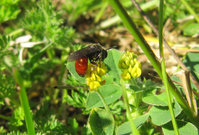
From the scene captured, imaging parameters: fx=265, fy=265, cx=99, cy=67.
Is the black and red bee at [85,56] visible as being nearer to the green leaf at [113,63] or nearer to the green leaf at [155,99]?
the green leaf at [113,63]

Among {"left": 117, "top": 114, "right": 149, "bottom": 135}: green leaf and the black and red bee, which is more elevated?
the black and red bee

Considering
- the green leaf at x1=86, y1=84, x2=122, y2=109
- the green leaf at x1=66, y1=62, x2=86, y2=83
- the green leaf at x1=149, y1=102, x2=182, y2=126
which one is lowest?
the green leaf at x1=149, y1=102, x2=182, y2=126

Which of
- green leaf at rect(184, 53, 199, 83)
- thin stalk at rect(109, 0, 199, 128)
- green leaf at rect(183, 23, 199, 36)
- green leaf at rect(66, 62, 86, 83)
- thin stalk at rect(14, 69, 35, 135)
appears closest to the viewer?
thin stalk at rect(14, 69, 35, 135)

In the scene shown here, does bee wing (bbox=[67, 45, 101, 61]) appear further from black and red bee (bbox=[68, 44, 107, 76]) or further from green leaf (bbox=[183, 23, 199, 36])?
green leaf (bbox=[183, 23, 199, 36])

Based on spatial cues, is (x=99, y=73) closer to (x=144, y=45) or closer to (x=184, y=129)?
(x=144, y=45)

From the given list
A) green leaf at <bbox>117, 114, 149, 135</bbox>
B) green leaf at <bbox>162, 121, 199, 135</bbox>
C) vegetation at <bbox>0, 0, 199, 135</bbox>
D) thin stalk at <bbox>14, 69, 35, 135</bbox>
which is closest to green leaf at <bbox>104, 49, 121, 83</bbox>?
vegetation at <bbox>0, 0, 199, 135</bbox>

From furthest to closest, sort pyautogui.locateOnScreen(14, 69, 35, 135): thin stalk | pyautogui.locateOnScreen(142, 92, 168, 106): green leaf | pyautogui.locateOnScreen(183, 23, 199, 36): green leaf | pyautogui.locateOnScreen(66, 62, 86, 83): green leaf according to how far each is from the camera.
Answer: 1. pyautogui.locateOnScreen(183, 23, 199, 36): green leaf
2. pyautogui.locateOnScreen(66, 62, 86, 83): green leaf
3. pyautogui.locateOnScreen(142, 92, 168, 106): green leaf
4. pyautogui.locateOnScreen(14, 69, 35, 135): thin stalk

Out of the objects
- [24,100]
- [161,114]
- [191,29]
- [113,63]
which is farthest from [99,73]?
[191,29]
